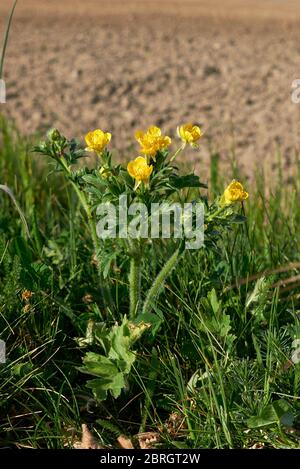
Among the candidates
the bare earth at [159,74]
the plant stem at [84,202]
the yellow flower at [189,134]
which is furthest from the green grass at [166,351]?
the bare earth at [159,74]

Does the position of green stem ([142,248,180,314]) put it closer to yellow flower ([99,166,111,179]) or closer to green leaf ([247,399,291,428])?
yellow flower ([99,166,111,179])

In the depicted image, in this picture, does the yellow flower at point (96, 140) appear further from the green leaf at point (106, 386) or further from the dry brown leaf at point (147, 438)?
the dry brown leaf at point (147, 438)

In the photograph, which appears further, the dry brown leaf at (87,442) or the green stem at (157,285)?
the green stem at (157,285)

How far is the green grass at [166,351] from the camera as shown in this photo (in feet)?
6.14

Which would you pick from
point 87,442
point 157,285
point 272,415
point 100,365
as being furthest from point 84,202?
point 272,415

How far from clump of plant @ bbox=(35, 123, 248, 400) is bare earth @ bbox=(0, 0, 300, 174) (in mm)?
1549

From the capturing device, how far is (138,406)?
2.04 m

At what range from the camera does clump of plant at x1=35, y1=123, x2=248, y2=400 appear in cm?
183

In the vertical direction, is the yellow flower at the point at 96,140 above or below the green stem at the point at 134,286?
above

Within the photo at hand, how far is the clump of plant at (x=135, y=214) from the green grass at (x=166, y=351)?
0.07 metres

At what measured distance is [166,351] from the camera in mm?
2111

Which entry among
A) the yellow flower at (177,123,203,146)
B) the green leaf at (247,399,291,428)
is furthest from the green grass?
the yellow flower at (177,123,203,146)

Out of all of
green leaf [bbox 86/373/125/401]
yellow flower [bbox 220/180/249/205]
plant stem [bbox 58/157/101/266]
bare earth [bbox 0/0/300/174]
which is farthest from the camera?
bare earth [bbox 0/0/300/174]
